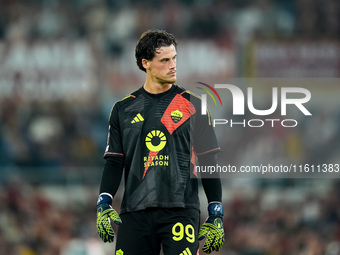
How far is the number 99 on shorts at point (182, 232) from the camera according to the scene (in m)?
6.43

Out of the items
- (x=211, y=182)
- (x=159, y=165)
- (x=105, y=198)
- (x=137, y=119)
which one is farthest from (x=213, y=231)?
(x=137, y=119)

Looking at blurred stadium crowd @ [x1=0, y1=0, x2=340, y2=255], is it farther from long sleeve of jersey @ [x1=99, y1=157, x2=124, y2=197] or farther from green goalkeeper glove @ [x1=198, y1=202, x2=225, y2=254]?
long sleeve of jersey @ [x1=99, y1=157, x2=124, y2=197]

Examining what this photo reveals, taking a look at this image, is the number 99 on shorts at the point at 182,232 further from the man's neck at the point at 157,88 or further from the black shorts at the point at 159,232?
the man's neck at the point at 157,88

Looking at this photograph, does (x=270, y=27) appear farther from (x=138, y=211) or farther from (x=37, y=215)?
(x=138, y=211)

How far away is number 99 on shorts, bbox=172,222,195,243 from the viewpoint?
6.43m

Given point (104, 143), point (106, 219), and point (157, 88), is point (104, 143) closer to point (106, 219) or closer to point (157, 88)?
point (157, 88)

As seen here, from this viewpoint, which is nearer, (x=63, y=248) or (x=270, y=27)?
(x=63, y=248)

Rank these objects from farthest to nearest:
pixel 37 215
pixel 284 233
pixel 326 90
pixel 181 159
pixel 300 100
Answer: pixel 300 100
pixel 326 90
pixel 37 215
pixel 284 233
pixel 181 159

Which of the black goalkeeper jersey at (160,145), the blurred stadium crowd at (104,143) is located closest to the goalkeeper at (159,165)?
the black goalkeeper jersey at (160,145)

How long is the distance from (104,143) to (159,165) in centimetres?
1158

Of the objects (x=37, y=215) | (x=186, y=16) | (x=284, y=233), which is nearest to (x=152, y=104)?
(x=284, y=233)

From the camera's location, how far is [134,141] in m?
6.60

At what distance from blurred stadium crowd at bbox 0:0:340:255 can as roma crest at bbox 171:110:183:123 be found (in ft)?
24.9

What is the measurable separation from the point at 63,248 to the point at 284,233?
4.18 m
